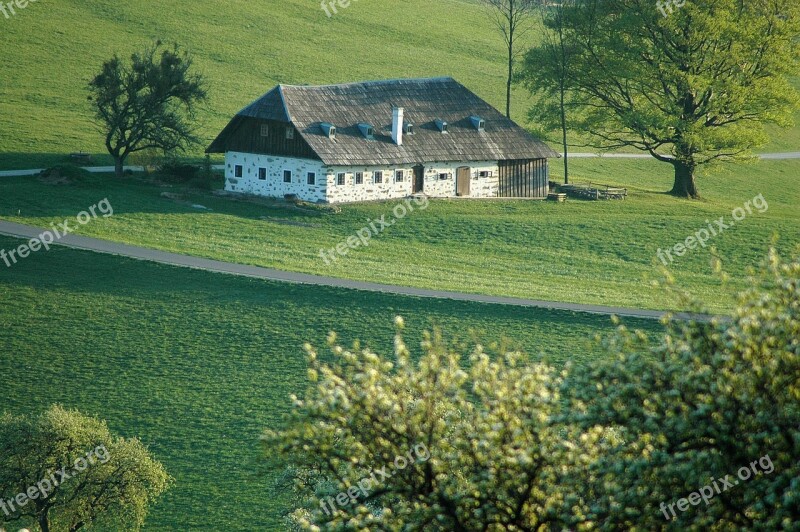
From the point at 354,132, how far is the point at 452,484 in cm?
4520

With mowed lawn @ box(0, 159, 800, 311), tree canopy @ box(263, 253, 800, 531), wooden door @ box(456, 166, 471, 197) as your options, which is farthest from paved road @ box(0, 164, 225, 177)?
tree canopy @ box(263, 253, 800, 531)

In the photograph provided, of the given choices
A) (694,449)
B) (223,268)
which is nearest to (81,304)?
(223,268)

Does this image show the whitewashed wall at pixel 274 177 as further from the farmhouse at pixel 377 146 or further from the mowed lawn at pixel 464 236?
the mowed lawn at pixel 464 236

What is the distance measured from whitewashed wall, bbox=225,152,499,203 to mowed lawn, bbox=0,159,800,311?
4.31 ft

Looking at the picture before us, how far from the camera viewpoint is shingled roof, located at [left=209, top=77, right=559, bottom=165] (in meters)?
58.8

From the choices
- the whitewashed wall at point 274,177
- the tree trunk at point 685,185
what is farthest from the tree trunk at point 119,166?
the tree trunk at point 685,185

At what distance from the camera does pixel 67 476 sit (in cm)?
2589

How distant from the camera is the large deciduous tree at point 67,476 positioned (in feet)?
83.8

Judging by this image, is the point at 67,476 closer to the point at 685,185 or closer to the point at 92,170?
the point at 92,170

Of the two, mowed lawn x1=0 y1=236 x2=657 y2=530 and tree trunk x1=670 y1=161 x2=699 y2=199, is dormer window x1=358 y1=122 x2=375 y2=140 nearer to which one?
mowed lawn x1=0 y1=236 x2=657 y2=530

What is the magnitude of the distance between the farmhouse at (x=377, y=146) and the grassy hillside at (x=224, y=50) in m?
14.4

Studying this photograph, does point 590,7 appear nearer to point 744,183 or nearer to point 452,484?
point 744,183

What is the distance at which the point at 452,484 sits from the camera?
16188 mm

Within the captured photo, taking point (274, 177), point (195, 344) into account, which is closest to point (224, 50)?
point (274, 177)
